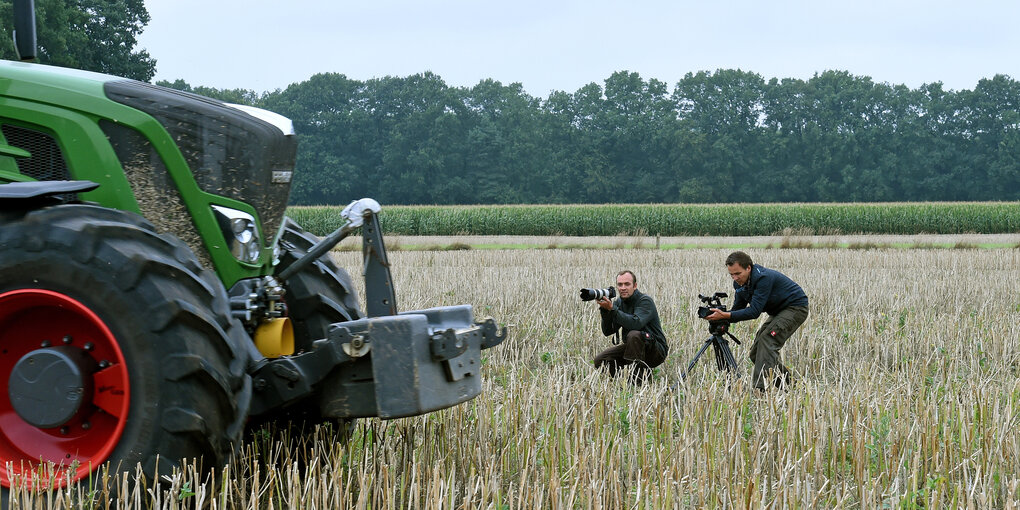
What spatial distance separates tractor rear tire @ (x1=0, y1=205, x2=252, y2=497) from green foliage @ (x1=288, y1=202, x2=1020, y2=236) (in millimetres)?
37016

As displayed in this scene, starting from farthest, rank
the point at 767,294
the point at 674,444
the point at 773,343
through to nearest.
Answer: the point at 767,294 → the point at 773,343 → the point at 674,444

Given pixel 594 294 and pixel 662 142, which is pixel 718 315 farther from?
pixel 662 142

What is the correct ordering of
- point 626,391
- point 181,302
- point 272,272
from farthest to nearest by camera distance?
point 626,391
point 272,272
point 181,302

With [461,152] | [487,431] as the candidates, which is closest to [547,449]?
[487,431]

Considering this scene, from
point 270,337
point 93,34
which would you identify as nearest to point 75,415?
point 270,337

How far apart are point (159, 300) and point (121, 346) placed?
0.78ft

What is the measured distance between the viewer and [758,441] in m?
4.75

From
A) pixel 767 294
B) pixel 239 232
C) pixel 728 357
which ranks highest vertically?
pixel 239 232

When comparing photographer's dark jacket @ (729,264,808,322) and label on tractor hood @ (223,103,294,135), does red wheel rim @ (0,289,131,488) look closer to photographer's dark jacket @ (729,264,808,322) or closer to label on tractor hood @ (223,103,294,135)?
label on tractor hood @ (223,103,294,135)

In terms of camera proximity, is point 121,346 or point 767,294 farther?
point 767,294

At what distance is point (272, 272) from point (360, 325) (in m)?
0.91

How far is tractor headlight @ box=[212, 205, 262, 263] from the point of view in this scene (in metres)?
4.08

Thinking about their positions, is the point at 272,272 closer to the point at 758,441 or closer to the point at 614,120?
the point at 758,441

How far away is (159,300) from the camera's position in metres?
3.36
